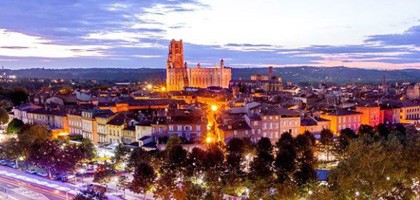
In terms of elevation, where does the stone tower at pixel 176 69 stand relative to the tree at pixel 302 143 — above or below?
above

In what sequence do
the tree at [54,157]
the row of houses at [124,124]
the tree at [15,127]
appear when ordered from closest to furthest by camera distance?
the tree at [54,157] < the row of houses at [124,124] < the tree at [15,127]

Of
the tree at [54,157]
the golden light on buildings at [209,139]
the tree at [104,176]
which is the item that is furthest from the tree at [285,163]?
the tree at [54,157]

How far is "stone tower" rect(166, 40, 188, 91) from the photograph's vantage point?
140m

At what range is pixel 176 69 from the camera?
140500 millimetres

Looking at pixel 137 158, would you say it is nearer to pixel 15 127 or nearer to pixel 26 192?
pixel 26 192

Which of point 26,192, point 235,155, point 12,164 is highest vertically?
point 235,155

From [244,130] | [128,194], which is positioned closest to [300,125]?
[244,130]

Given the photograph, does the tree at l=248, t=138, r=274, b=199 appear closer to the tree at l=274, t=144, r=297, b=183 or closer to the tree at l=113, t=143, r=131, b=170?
the tree at l=274, t=144, r=297, b=183

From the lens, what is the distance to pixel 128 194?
3928 centimetres

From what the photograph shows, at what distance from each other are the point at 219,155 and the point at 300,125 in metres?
20.8

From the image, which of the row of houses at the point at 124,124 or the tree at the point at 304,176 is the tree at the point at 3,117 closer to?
the row of houses at the point at 124,124

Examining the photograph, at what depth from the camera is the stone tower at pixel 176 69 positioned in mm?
139625

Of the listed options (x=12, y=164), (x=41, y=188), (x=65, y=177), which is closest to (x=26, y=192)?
(x=41, y=188)

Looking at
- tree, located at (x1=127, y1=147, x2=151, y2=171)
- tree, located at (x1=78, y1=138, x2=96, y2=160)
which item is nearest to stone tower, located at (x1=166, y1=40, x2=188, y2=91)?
tree, located at (x1=78, y1=138, x2=96, y2=160)
